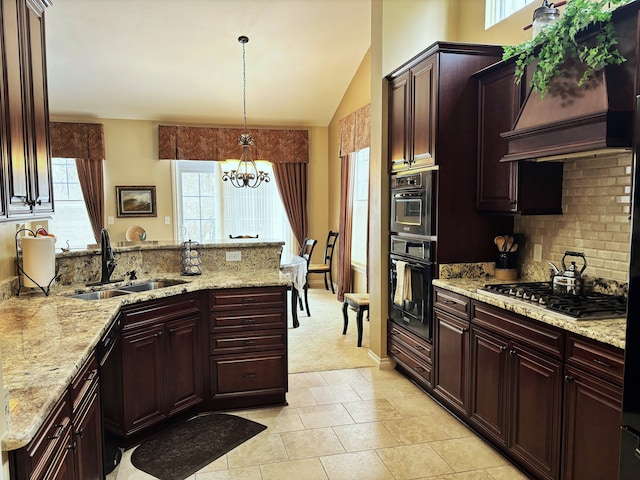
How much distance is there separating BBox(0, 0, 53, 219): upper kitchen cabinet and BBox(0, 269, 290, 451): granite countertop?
0.53 meters

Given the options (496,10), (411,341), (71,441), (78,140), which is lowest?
(411,341)

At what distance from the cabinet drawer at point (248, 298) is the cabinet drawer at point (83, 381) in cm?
116

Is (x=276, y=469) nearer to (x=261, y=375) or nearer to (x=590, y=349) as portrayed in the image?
(x=261, y=375)

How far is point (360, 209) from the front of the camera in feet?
21.2

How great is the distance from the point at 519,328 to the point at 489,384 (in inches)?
18.9

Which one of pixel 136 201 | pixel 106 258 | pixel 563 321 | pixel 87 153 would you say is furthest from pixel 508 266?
pixel 87 153

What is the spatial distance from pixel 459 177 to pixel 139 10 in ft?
12.9

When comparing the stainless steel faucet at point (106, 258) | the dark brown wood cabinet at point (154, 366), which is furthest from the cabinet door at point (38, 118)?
the dark brown wood cabinet at point (154, 366)

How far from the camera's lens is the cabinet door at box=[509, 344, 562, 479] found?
7.32 feet

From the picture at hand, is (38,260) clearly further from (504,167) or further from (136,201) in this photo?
(136,201)

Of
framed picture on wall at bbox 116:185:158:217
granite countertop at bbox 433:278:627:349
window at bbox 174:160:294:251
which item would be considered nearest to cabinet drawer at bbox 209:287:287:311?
granite countertop at bbox 433:278:627:349

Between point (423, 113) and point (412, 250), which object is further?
point (412, 250)

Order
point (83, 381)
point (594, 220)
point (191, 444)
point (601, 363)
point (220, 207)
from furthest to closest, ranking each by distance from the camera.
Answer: point (220, 207), point (191, 444), point (594, 220), point (601, 363), point (83, 381)

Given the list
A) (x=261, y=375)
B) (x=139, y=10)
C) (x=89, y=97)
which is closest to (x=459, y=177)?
(x=261, y=375)
